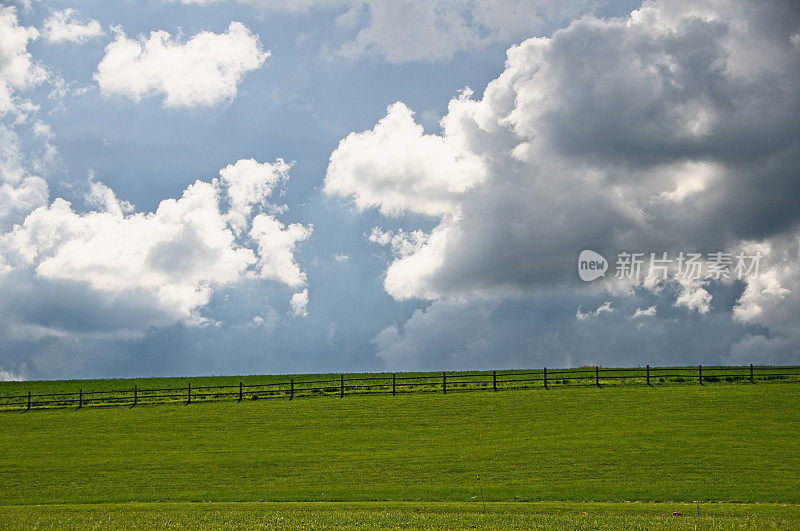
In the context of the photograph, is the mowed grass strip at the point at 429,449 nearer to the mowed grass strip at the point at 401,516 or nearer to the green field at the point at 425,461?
the green field at the point at 425,461

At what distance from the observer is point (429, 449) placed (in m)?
27.4

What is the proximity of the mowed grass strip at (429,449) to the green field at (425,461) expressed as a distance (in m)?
0.11

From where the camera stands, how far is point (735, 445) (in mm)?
26469

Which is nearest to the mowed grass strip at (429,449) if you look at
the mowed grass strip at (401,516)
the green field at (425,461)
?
the green field at (425,461)

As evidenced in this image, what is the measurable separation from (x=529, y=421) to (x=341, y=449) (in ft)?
32.9

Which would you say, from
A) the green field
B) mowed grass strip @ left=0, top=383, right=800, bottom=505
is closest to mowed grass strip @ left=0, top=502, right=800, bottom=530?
the green field

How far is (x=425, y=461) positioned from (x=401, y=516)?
9132 mm

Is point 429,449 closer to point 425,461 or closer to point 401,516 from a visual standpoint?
point 425,461

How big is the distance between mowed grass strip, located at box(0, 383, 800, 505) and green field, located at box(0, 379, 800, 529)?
11 centimetres

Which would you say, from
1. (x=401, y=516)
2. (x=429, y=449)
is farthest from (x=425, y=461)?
(x=401, y=516)

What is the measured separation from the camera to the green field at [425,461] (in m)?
18.1

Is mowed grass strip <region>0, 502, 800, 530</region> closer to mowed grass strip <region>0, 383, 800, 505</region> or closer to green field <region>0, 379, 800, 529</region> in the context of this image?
green field <region>0, 379, 800, 529</region>

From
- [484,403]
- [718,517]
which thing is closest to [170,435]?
[484,403]

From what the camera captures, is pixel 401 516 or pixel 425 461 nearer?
Result: pixel 401 516
